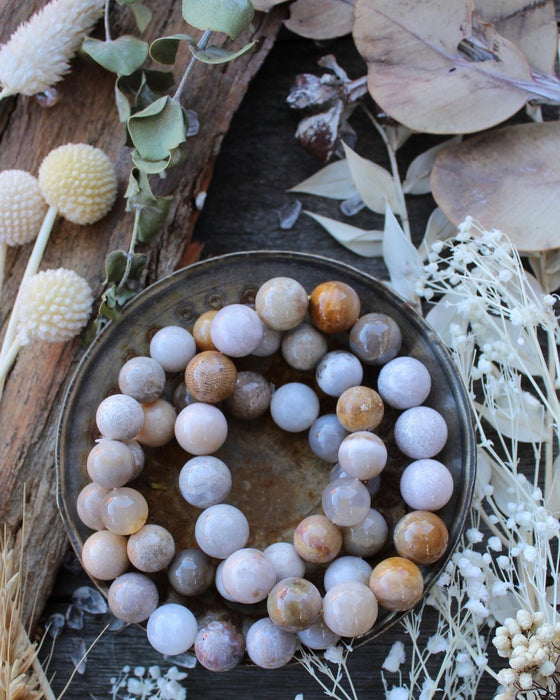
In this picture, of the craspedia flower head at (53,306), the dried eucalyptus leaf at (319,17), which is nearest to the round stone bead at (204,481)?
the craspedia flower head at (53,306)

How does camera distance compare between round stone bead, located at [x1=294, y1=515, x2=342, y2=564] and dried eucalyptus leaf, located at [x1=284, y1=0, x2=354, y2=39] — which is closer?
round stone bead, located at [x1=294, y1=515, x2=342, y2=564]

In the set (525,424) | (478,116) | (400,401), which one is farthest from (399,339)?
(478,116)

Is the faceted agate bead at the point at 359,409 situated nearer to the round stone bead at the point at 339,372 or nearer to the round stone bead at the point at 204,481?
the round stone bead at the point at 339,372

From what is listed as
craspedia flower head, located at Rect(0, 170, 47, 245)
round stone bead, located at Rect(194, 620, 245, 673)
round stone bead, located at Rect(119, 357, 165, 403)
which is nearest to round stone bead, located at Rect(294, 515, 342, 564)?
round stone bead, located at Rect(194, 620, 245, 673)

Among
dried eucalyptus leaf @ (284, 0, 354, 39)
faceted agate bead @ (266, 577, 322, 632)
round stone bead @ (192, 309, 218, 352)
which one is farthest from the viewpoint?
dried eucalyptus leaf @ (284, 0, 354, 39)

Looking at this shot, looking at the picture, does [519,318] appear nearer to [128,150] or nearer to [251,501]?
[251,501]

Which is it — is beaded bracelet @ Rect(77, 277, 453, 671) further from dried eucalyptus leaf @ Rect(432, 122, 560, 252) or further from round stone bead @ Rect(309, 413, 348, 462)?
dried eucalyptus leaf @ Rect(432, 122, 560, 252)

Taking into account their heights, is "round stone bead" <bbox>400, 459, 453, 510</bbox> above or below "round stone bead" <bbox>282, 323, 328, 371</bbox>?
below

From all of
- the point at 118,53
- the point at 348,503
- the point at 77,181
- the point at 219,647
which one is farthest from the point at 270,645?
the point at 118,53
